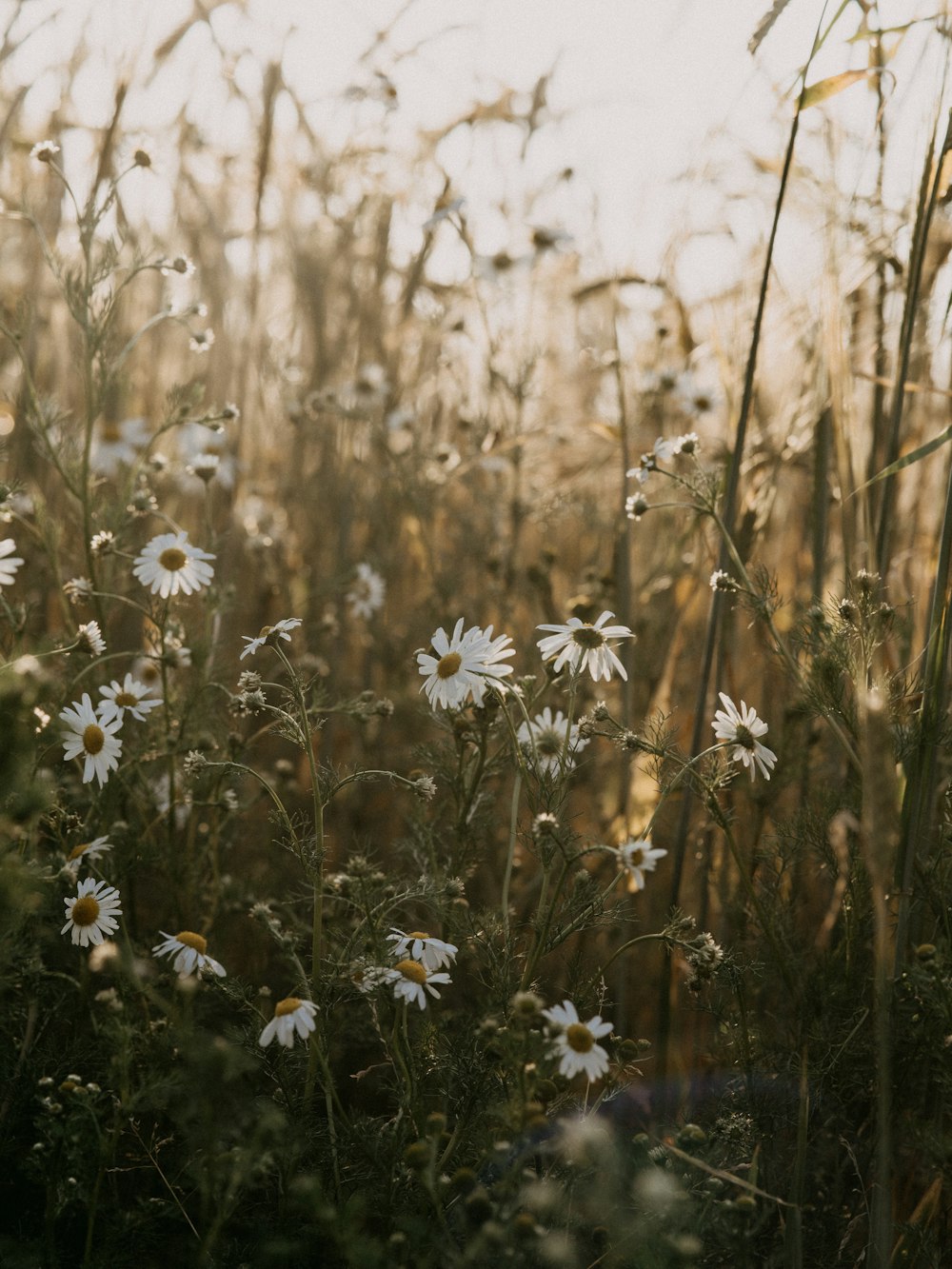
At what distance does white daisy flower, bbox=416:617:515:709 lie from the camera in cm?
129

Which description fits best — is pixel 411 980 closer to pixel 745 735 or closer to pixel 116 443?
pixel 745 735

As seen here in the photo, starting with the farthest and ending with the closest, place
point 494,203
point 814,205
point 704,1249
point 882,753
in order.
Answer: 1. point 494,203
2. point 814,205
3. point 704,1249
4. point 882,753

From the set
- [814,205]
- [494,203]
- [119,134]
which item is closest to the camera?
[814,205]

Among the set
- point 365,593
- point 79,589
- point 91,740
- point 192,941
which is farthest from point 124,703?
point 365,593

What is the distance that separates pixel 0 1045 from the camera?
1.36m

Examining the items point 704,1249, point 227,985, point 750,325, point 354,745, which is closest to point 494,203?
point 750,325

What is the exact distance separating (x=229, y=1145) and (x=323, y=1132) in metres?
0.19

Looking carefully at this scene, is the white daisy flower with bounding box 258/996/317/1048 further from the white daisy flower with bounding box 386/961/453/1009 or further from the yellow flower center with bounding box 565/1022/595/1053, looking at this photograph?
the yellow flower center with bounding box 565/1022/595/1053

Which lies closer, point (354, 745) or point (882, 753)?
point (882, 753)

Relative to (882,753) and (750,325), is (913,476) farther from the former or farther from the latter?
(882,753)

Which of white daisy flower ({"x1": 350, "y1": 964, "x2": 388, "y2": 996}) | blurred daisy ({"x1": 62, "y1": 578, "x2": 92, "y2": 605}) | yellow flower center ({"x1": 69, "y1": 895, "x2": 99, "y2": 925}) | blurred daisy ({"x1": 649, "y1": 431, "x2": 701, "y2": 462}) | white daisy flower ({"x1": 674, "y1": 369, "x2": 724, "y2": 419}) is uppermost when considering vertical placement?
white daisy flower ({"x1": 674, "y1": 369, "x2": 724, "y2": 419})

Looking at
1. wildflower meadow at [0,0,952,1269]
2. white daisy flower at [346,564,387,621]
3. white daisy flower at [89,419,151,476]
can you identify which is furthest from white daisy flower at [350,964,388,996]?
white daisy flower at [89,419,151,476]

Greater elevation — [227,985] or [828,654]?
[828,654]

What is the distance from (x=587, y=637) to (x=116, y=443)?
1.75m
